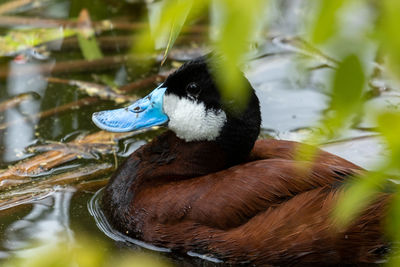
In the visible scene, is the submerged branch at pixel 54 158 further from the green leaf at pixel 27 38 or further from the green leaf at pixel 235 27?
the green leaf at pixel 235 27

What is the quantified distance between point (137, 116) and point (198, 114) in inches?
15.1

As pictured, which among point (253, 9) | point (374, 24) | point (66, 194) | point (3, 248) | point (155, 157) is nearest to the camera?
point (253, 9)

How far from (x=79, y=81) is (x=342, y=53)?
14.3 ft

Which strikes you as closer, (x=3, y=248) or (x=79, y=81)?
(x=3, y=248)

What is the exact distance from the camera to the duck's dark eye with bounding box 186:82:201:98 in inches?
133

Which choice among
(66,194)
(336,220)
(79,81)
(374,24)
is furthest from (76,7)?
(374,24)

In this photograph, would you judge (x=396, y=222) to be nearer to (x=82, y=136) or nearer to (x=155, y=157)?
(x=155, y=157)

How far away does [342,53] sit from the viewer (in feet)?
3.45

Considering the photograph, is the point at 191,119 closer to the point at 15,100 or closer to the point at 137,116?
the point at 137,116

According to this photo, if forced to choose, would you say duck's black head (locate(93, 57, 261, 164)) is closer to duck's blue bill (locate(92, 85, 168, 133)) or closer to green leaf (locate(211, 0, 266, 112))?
duck's blue bill (locate(92, 85, 168, 133))

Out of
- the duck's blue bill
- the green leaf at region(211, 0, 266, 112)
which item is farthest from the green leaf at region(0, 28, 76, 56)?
the green leaf at region(211, 0, 266, 112)

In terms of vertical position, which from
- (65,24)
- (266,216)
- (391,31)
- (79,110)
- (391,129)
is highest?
(391,31)

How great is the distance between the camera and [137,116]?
3.65 m

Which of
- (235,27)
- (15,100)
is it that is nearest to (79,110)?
(15,100)
